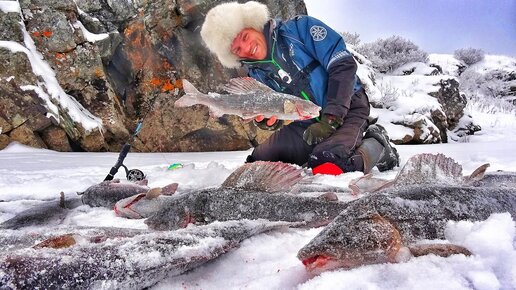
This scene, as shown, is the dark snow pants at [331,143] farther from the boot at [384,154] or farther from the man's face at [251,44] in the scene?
the man's face at [251,44]

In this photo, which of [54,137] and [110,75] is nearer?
[54,137]

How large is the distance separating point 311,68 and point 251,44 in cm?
64

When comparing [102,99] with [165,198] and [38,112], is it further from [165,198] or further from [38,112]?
[165,198]

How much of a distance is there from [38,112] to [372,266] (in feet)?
23.5

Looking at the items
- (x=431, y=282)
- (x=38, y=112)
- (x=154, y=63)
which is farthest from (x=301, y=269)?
(x=154, y=63)

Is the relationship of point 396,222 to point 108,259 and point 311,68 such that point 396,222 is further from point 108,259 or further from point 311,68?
point 311,68

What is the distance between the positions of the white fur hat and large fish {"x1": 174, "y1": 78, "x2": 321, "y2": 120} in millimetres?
865

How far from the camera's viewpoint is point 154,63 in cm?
801

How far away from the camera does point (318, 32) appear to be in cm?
385

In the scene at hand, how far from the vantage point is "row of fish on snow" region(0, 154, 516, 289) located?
2.81 ft

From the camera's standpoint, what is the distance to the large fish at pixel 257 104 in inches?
126

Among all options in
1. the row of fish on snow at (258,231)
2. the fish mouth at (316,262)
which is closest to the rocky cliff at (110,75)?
the row of fish on snow at (258,231)

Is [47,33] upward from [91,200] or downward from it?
upward

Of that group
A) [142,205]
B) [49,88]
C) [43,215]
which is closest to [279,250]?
[142,205]
